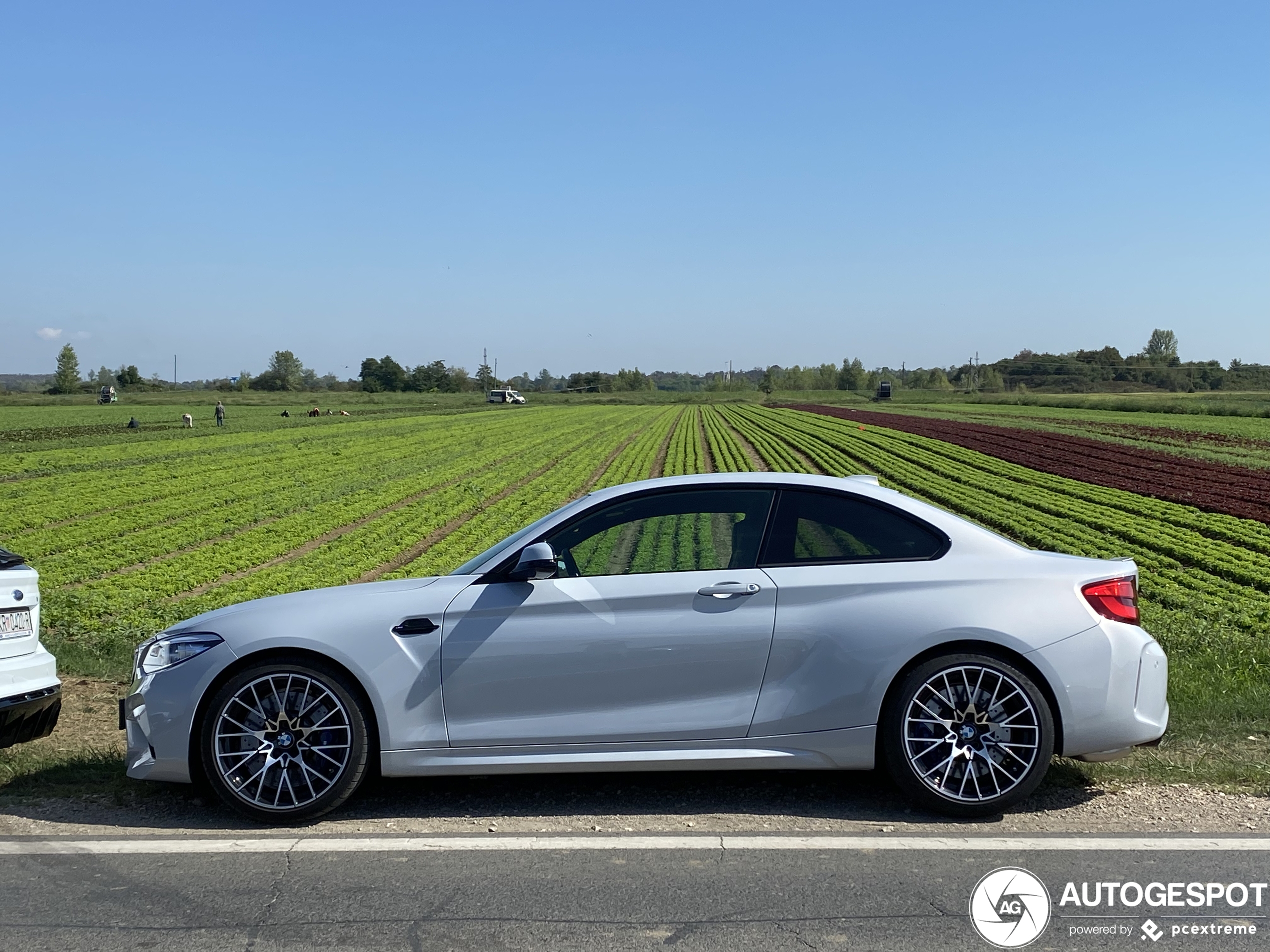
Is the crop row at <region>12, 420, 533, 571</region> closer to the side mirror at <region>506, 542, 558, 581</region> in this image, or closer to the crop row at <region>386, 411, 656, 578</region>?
the crop row at <region>386, 411, 656, 578</region>

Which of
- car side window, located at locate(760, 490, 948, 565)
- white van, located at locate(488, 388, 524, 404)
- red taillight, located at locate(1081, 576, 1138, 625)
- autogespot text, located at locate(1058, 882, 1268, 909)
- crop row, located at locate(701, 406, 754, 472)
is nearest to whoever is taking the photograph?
autogespot text, located at locate(1058, 882, 1268, 909)

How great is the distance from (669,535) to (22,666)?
10.8 ft

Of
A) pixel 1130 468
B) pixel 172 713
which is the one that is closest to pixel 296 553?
pixel 172 713

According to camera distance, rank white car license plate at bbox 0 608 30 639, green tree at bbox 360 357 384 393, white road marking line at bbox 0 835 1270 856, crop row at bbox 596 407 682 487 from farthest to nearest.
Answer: green tree at bbox 360 357 384 393 → crop row at bbox 596 407 682 487 → white car license plate at bbox 0 608 30 639 → white road marking line at bbox 0 835 1270 856

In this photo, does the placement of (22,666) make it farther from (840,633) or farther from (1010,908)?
(1010,908)

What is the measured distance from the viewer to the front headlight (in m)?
5.04

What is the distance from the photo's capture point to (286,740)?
494 centimetres

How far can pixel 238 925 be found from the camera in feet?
12.3

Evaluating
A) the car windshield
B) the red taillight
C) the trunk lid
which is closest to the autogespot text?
the red taillight

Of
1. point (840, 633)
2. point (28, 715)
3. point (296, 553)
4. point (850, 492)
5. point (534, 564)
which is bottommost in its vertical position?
point (296, 553)

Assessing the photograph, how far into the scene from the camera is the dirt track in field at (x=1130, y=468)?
22.8m

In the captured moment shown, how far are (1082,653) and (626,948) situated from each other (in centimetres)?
258

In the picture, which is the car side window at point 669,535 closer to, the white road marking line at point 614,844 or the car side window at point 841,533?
the car side window at point 841,533

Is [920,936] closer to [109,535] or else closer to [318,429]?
[109,535]
